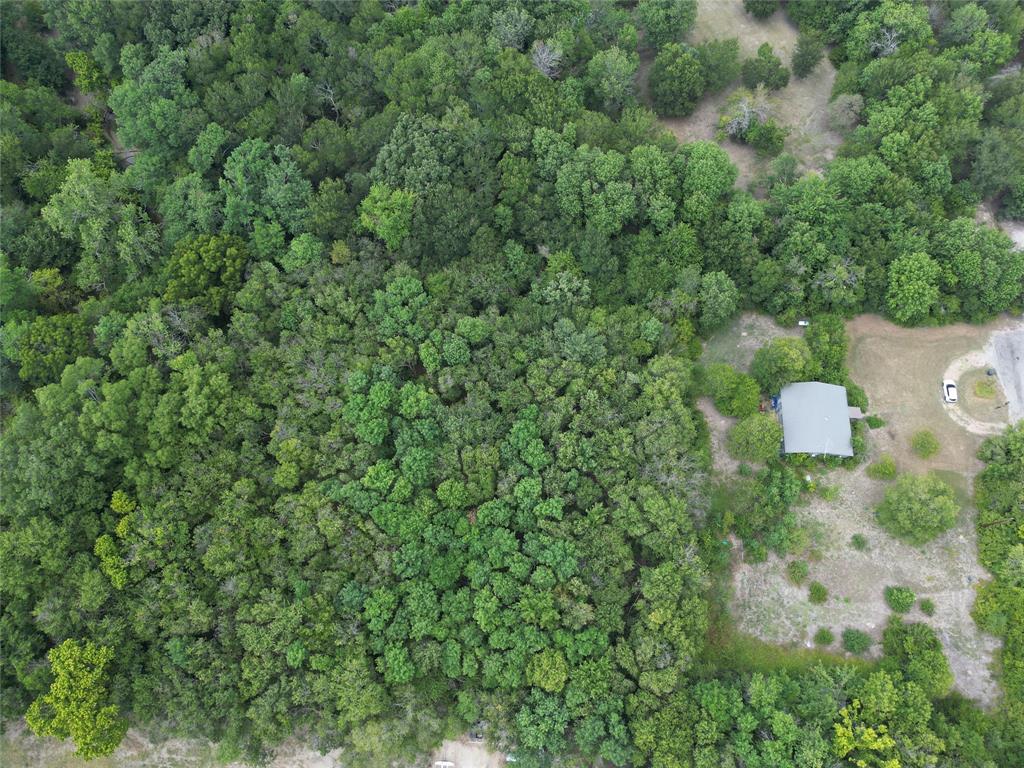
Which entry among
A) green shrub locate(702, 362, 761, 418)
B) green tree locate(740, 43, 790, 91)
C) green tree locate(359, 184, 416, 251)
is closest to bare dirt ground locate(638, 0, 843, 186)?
green tree locate(740, 43, 790, 91)

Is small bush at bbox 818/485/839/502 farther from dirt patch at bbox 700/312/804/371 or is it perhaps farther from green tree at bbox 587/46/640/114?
green tree at bbox 587/46/640/114

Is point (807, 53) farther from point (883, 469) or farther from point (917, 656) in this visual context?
point (917, 656)

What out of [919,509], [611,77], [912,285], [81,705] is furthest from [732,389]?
[81,705]

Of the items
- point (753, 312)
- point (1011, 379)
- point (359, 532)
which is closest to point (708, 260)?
point (753, 312)

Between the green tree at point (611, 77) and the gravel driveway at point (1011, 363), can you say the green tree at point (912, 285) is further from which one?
the green tree at point (611, 77)

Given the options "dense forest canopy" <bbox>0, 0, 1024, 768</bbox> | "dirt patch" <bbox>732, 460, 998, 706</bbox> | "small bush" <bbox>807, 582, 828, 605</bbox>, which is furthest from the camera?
"small bush" <bbox>807, 582, 828, 605</bbox>

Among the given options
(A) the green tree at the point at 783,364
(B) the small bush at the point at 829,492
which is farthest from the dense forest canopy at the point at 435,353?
(B) the small bush at the point at 829,492

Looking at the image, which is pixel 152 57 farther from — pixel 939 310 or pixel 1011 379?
pixel 1011 379
